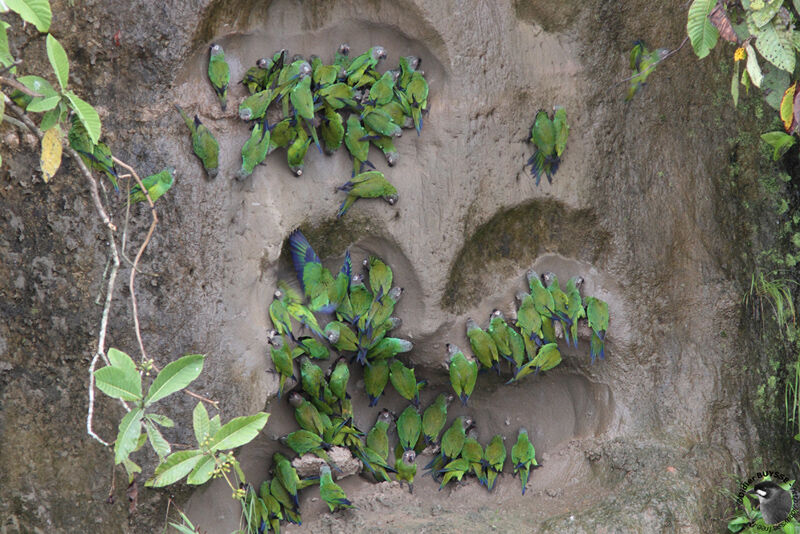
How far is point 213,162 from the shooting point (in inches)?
125

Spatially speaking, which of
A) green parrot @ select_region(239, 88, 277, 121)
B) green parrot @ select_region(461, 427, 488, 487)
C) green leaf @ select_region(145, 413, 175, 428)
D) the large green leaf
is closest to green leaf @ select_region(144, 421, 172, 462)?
green leaf @ select_region(145, 413, 175, 428)

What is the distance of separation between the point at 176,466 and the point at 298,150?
59.9 inches

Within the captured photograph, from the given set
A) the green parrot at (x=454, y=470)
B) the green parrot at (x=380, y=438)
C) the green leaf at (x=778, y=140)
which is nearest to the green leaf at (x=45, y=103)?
the green parrot at (x=380, y=438)

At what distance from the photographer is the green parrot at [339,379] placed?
3.49 m

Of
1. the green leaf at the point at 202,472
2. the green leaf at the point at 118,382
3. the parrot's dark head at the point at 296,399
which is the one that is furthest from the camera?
the parrot's dark head at the point at 296,399

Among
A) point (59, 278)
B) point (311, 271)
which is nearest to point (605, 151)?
point (311, 271)

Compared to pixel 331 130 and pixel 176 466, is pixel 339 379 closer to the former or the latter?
pixel 331 130

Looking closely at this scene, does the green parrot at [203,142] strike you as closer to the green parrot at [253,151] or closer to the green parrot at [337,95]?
the green parrot at [253,151]

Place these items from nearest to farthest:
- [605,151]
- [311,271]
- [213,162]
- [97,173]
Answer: [97,173] < [213,162] < [311,271] < [605,151]

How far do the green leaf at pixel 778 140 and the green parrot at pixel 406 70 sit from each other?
62.7 inches

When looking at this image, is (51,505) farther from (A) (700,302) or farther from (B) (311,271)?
(A) (700,302)

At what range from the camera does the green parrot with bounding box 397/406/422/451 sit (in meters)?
3.73

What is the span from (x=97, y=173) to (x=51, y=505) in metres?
1.28

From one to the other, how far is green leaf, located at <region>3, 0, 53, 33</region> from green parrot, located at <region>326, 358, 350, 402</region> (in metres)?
1.90
